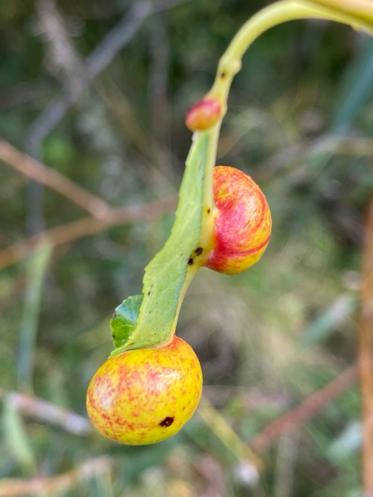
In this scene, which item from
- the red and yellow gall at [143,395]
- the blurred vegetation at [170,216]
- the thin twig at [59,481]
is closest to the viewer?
the red and yellow gall at [143,395]

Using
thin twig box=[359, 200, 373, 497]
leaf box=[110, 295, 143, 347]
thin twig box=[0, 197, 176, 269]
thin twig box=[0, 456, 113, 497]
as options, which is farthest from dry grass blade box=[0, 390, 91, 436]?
leaf box=[110, 295, 143, 347]

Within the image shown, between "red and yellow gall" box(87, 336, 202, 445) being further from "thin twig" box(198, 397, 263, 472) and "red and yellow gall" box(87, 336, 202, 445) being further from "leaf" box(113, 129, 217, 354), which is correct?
"thin twig" box(198, 397, 263, 472)

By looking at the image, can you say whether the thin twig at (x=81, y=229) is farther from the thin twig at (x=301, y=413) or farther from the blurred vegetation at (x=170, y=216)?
the thin twig at (x=301, y=413)

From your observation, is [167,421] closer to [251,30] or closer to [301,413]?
[251,30]

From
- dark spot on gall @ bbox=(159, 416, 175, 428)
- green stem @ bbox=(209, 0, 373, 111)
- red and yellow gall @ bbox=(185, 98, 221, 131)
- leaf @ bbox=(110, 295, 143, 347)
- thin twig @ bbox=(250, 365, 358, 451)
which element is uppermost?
thin twig @ bbox=(250, 365, 358, 451)

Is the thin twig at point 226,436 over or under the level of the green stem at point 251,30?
over

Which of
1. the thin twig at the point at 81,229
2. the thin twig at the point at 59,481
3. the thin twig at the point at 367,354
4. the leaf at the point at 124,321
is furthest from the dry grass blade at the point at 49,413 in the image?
the leaf at the point at 124,321

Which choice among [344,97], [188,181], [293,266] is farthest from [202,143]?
[293,266]
